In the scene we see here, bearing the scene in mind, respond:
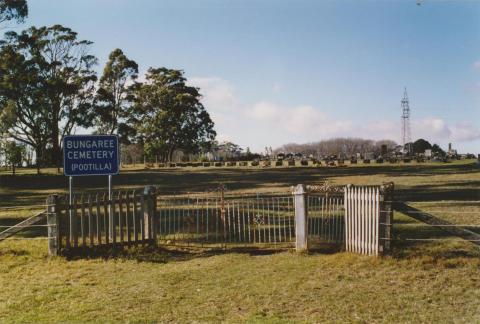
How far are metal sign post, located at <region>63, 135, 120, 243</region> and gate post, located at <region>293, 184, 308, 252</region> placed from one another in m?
4.00

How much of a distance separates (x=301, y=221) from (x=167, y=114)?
54217 millimetres

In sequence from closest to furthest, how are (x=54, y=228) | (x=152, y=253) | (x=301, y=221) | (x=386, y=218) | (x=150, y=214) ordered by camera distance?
(x=386, y=218) → (x=54, y=228) → (x=301, y=221) → (x=152, y=253) → (x=150, y=214)

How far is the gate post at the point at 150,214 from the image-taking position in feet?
32.0

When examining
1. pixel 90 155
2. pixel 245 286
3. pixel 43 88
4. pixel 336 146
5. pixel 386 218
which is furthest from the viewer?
pixel 336 146

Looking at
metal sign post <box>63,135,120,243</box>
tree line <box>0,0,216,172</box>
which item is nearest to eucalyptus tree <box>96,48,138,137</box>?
tree line <box>0,0,216,172</box>

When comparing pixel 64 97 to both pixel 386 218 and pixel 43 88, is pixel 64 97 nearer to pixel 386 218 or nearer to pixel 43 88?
pixel 43 88

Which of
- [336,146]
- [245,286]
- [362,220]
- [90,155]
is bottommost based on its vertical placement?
[245,286]

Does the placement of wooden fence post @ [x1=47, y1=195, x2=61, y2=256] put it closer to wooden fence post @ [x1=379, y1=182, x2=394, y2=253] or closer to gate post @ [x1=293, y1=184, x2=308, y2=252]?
gate post @ [x1=293, y1=184, x2=308, y2=252]

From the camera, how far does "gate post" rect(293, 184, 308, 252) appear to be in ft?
30.0

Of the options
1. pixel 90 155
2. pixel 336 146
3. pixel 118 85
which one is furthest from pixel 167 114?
pixel 336 146

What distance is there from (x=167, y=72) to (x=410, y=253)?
59.3 m

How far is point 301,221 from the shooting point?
30.3 feet

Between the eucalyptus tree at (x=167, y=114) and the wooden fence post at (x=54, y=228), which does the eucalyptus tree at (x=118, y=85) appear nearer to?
the eucalyptus tree at (x=167, y=114)

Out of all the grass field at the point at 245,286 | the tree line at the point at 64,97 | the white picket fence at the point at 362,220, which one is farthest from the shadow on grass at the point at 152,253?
the tree line at the point at 64,97
